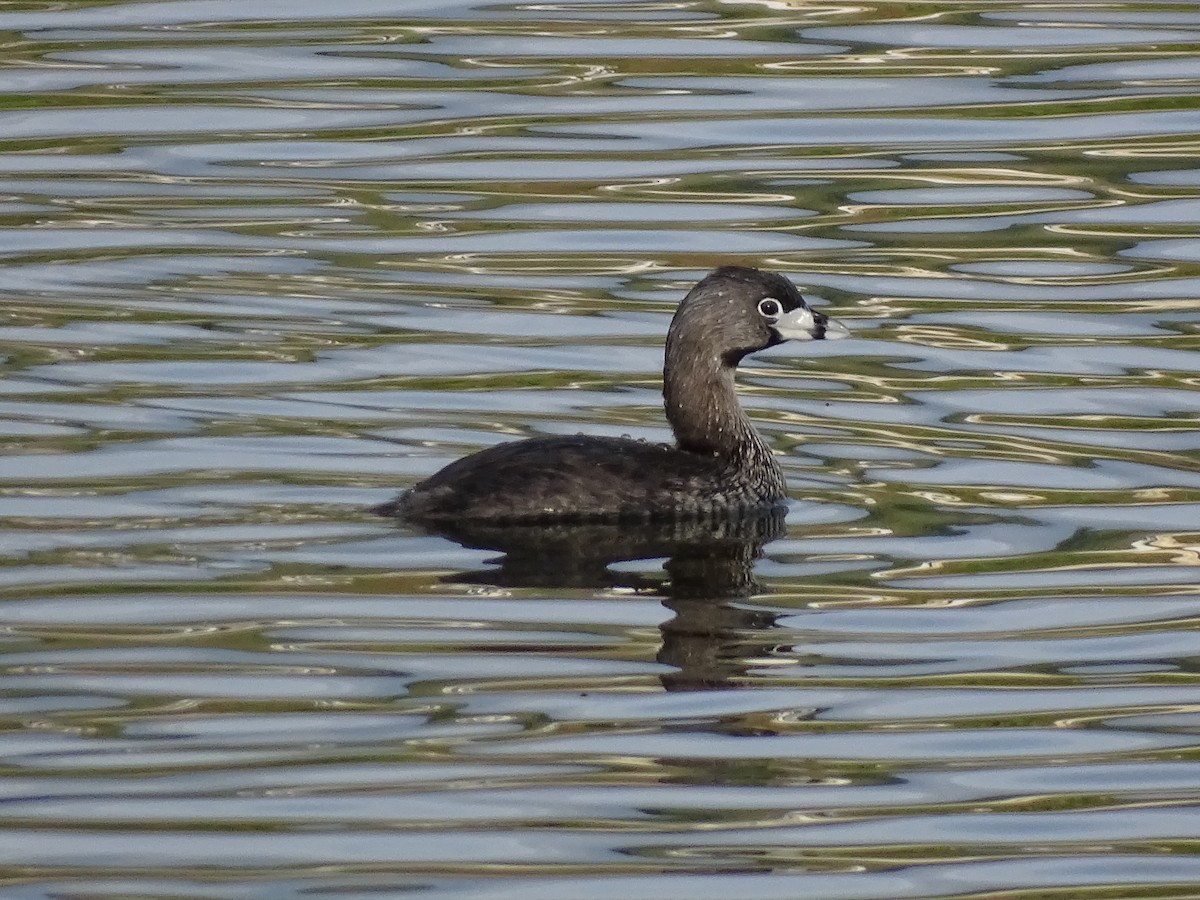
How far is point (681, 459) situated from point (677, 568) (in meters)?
1.01

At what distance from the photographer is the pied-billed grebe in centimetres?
1007

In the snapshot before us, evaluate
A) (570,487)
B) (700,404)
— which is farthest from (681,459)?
(570,487)

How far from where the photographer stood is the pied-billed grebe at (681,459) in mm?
10070

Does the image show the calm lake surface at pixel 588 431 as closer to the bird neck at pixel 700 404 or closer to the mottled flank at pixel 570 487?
the mottled flank at pixel 570 487

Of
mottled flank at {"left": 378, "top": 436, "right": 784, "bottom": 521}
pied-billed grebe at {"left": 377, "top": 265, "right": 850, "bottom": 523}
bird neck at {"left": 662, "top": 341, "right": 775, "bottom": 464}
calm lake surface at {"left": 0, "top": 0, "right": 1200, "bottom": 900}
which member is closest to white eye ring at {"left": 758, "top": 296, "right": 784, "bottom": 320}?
Answer: pied-billed grebe at {"left": 377, "top": 265, "right": 850, "bottom": 523}

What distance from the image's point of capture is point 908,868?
664cm

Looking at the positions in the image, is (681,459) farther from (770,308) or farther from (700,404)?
(770,308)

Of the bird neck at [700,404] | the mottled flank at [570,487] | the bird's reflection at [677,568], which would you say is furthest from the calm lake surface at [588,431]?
the bird neck at [700,404]

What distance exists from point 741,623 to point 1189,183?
806cm

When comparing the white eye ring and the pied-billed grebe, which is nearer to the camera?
the pied-billed grebe

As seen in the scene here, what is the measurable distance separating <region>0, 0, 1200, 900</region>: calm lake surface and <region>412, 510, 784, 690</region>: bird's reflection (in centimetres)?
3

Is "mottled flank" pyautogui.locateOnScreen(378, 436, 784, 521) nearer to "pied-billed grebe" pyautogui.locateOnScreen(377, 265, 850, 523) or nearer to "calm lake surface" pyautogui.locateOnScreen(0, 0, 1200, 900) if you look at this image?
"pied-billed grebe" pyautogui.locateOnScreen(377, 265, 850, 523)

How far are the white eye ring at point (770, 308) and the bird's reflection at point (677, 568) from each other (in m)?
1.07

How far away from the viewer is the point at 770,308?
37.4 feet
